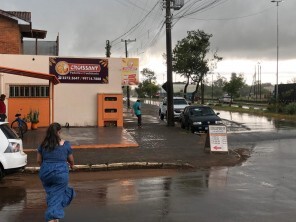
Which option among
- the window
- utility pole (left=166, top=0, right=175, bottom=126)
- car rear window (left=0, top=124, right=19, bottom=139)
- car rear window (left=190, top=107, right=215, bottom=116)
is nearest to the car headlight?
car rear window (left=0, top=124, right=19, bottom=139)

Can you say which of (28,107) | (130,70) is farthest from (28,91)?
(130,70)

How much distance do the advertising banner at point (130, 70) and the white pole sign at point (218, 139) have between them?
16259mm

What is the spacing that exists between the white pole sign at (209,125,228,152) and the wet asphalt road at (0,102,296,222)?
1952 mm

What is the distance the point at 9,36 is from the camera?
2978cm

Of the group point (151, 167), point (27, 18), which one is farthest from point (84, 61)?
point (151, 167)

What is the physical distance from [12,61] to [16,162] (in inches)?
596

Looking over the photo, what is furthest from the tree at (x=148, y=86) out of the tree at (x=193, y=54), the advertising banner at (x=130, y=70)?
the advertising banner at (x=130, y=70)

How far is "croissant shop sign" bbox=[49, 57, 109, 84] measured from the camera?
980 inches

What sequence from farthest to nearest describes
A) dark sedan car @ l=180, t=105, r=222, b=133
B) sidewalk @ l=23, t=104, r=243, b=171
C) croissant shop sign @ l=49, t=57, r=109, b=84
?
croissant shop sign @ l=49, t=57, r=109, b=84 → dark sedan car @ l=180, t=105, r=222, b=133 → sidewalk @ l=23, t=104, r=243, b=171

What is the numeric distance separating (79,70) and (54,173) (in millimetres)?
19747

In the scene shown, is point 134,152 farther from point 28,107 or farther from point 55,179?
point 28,107

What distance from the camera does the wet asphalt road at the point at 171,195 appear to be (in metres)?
7.24

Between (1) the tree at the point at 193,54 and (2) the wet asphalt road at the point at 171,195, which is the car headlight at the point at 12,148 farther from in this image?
(1) the tree at the point at 193,54

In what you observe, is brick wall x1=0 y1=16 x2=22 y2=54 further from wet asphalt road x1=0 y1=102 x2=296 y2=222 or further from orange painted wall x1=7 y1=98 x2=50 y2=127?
wet asphalt road x1=0 y1=102 x2=296 y2=222
